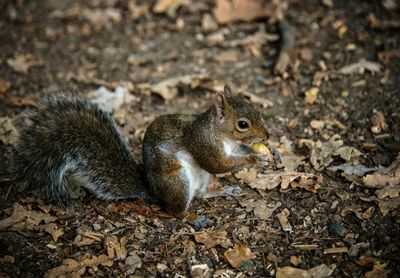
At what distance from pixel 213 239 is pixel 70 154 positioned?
1164mm

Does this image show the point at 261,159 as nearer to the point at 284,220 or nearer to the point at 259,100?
the point at 284,220

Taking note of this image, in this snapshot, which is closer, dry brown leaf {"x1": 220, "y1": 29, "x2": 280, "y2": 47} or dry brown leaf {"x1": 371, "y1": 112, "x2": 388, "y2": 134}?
dry brown leaf {"x1": 371, "y1": 112, "x2": 388, "y2": 134}

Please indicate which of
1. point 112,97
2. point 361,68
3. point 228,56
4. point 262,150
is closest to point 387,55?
point 361,68

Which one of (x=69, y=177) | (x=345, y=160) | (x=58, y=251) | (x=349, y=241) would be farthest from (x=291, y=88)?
(x=58, y=251)

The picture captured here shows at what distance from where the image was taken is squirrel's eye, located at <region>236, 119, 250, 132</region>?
317cm

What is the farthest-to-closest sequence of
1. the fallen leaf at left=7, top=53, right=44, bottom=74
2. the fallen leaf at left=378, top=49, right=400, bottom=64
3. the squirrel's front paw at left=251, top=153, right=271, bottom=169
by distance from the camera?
1. the fallen leaf at left=7, top=53, right=44, bottom=74
2. the fallen leaf at left=378, top=49, right=400, bottom=64
3. the squirrel's front paw at left=251, top=153, right=271, bottom=169

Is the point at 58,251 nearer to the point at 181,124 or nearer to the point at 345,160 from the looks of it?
the point at 181,124

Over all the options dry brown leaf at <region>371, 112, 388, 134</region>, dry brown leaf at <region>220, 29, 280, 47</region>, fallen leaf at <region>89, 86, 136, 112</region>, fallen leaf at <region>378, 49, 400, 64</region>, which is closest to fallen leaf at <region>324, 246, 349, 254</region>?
dry brown leaf at <region>371, 112, 388, 134</region>

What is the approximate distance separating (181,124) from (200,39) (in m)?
2.72

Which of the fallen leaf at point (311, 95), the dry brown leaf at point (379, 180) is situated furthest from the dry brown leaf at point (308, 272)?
the fallen leaf at point (311, 95)

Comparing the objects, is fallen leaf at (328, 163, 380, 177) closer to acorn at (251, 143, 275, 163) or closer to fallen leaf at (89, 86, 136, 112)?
acorn at (251, 143, 275, 163)

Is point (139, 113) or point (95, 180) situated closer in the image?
point (95, 180)

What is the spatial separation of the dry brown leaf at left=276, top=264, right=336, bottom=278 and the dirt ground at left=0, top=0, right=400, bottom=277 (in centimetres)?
1

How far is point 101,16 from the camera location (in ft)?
21.0
